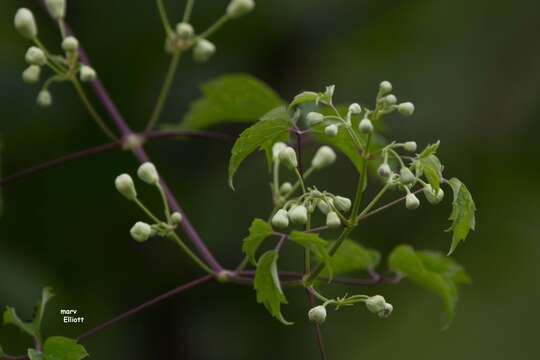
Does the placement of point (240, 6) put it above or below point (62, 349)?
above

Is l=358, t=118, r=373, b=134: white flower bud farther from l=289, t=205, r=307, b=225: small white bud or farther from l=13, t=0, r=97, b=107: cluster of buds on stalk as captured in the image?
l=13, t=0, r=97, b=107: cluster of buds on stalk

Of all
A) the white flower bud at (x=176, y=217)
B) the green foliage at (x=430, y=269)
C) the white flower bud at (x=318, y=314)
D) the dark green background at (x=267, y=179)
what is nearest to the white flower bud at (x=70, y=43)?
the white flower bud at (x=176, y=217)

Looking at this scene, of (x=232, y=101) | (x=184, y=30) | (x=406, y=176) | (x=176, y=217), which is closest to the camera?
(x=406, y=176)

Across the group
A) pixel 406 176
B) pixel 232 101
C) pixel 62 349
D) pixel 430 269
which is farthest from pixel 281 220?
pixel 232 101

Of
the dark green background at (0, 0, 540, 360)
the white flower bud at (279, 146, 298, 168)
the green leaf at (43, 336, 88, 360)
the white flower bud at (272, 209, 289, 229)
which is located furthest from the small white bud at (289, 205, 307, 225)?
the dark green background at (0, 0, 540, 360)

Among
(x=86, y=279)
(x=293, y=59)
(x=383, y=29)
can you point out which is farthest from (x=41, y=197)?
(x=383, y=29)

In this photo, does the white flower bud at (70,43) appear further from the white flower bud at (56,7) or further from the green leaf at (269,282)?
the green leaf at (269,282)

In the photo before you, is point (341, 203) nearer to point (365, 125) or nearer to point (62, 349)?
point (365, 125)
